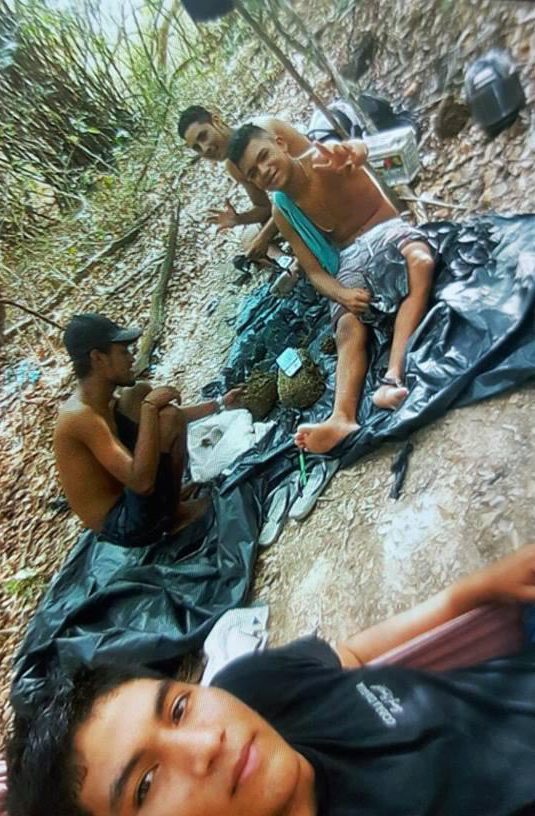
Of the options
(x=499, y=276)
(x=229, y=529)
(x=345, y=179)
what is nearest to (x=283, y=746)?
(x=229, y=529)

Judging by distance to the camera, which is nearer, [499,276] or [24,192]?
[499,276]

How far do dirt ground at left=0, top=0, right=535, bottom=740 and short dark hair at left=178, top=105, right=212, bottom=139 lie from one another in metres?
0.06

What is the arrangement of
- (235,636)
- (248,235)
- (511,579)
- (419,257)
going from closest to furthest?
(511,579), (235,636), (419,257), (248,235)

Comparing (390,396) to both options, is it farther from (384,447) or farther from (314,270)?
(314,270)

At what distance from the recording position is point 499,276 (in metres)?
0.97

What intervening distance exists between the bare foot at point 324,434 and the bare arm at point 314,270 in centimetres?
17

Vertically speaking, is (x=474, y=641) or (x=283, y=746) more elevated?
(x=283, y=746)

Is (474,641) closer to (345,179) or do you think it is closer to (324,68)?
(345,179)

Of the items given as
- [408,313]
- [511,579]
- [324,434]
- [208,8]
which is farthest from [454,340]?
[208,8]

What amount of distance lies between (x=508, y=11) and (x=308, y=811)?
3.11ft

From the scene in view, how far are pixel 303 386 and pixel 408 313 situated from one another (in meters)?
0.17

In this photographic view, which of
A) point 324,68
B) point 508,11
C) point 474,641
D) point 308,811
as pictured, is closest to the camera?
point 308,811

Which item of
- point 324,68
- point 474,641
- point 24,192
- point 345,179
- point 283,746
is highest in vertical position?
point 24,192

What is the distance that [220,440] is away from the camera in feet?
3.52
